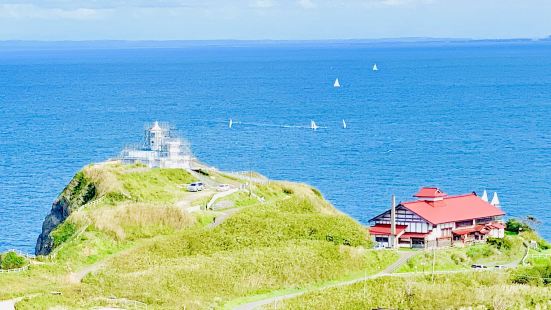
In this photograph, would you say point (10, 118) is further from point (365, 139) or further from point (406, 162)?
point (406, 162)

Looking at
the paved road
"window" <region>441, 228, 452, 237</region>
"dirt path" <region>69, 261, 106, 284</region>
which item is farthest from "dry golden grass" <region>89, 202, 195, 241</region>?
"window" <region>441, 228, 452, 237</region>

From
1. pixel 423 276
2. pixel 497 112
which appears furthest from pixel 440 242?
pixel 497 112

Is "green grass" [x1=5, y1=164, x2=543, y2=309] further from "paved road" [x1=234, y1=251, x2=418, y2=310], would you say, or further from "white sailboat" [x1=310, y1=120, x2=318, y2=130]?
"white sailboat" [x1=310, y1=120, x2=318, y2=130]

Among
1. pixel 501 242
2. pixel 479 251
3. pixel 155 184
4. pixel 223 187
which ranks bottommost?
pixel 479 251

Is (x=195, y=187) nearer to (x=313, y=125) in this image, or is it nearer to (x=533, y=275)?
(x=533, y=275)

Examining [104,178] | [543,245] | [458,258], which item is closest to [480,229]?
[543,245]

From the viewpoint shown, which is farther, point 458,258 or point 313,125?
point 313,125

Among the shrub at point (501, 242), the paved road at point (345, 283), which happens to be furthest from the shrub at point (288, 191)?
the shrub at point (501, 242)
